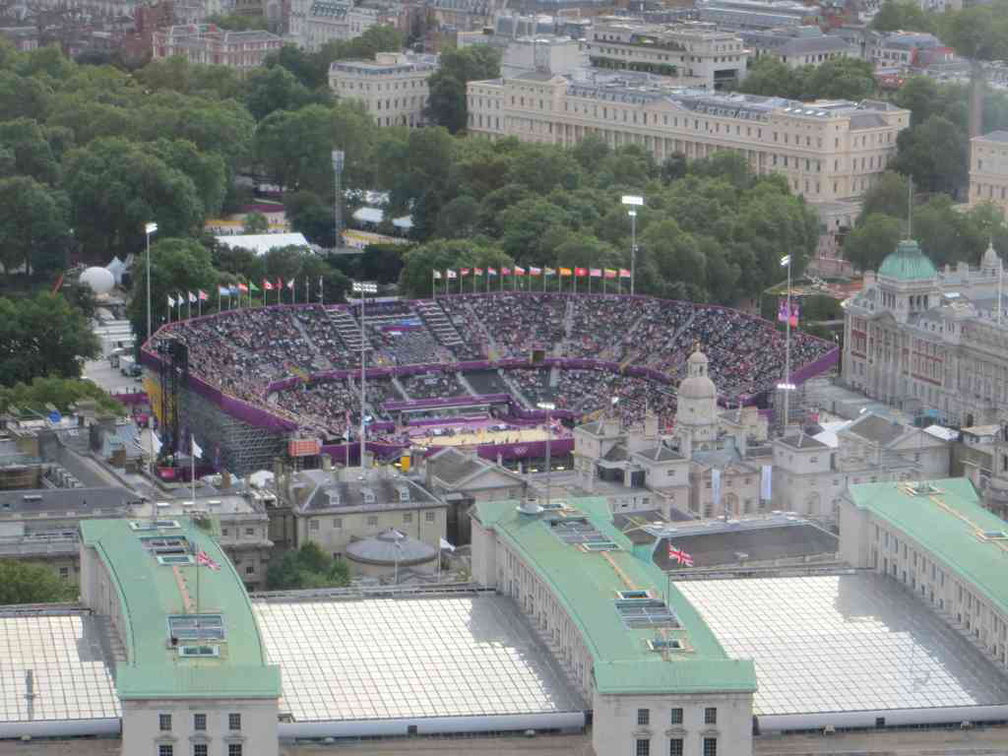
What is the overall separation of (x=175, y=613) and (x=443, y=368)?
2726 inches

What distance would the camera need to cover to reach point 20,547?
343ft

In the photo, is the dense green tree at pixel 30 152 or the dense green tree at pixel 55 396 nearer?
the dense green tree at pixel 55 396

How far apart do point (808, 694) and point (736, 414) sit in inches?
1860

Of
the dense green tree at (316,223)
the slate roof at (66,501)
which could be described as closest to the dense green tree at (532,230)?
the dense green tree at (316,223)

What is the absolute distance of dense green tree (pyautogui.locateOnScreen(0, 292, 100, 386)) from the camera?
144m

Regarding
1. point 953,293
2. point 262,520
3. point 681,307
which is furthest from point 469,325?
point 262,520

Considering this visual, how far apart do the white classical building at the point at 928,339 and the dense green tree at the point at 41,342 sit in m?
35.9

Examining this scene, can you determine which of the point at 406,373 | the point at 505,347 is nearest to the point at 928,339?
the point at 505,347

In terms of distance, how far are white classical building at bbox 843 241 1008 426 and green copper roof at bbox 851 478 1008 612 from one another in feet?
142

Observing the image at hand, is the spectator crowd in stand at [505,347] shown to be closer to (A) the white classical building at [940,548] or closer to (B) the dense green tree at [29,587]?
(B) the dense green tree at [29,587]

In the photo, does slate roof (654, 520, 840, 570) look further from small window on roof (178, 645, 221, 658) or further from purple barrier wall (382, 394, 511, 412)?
purple barrier wall (382, 394, 511, 412)

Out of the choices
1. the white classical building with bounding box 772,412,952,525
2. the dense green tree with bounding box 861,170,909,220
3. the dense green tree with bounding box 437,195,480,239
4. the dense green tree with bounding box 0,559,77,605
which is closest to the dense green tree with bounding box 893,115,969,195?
the dense green tree with bounding box 861,170,909,220

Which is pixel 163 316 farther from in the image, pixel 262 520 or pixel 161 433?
pixel 262 520

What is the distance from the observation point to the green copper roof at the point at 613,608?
7494cm
